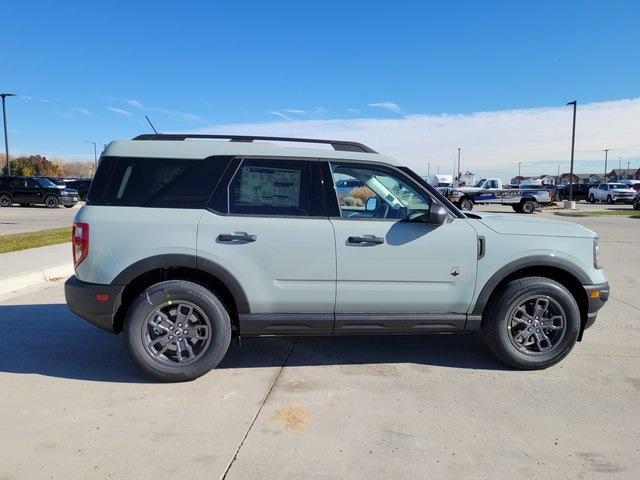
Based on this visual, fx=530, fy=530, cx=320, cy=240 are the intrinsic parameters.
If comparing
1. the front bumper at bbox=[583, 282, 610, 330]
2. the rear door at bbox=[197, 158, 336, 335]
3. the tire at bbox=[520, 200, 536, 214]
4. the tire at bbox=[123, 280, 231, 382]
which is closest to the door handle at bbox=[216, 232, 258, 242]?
the rear door at bbox=[197, 158, 336, 335]

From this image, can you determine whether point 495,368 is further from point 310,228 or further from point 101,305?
point 101,305

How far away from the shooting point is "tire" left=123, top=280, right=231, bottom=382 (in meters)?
4.15

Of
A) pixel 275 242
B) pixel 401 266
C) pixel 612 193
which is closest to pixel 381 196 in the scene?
pixel 401 266

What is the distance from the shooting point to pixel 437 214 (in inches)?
165

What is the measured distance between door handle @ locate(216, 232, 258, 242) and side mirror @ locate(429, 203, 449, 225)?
141 centimetres

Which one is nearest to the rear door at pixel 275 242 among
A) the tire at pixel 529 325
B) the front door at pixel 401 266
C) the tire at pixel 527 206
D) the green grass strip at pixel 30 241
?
the front door at pixel 401 266

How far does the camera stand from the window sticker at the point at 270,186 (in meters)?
4.30

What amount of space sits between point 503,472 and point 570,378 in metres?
1.80

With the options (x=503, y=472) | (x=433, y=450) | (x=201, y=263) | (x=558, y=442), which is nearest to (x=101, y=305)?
(x=201, y=263)

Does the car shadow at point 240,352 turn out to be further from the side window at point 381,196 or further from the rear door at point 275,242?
the side window at point 381,196

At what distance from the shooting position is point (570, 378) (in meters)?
4.48

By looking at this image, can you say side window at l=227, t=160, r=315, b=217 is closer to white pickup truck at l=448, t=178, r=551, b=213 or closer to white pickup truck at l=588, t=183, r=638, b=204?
white pickup truck at l=448, t=178, r=551, b=213

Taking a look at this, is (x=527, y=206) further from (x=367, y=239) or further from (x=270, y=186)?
(x=270, y=186)

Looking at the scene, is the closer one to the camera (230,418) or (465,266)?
(230,418)
